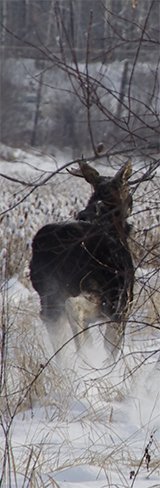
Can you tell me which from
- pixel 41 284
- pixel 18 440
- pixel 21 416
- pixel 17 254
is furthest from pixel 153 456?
pixel 17 254

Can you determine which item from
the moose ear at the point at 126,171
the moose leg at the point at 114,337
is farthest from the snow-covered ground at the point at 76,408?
the moose ear at the point at 126,171

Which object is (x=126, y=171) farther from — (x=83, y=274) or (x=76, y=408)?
(x=83, y=274)

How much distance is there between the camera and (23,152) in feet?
120

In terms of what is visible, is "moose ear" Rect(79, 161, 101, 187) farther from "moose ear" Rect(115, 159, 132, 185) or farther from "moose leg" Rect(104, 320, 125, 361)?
"moose leg" Rect(104, 320, 125, 361)

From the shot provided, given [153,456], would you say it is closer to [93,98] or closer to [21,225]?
[93,98]

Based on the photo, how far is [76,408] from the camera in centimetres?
628

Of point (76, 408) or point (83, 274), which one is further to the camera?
point (83, 274)

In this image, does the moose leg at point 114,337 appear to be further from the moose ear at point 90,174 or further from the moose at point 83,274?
the moose ear at point 90,174

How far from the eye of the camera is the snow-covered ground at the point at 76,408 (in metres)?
4.78

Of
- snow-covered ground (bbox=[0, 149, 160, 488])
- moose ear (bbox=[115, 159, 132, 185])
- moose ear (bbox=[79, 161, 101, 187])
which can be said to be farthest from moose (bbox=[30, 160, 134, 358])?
moose ear (bbox=[115, 159, 132, 185])

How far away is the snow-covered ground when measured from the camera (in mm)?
4781

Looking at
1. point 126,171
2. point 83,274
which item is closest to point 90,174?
point 83,274

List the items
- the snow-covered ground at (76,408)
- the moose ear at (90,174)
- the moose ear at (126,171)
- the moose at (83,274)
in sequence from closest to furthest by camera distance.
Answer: the snow-covered ground at (76,408)
the moose ear at (126,171)
the moose ear at (90,174)
the moose at (83,274)

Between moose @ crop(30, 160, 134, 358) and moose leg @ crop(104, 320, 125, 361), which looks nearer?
moose leg @ crop(104, 320, 125, 361)
